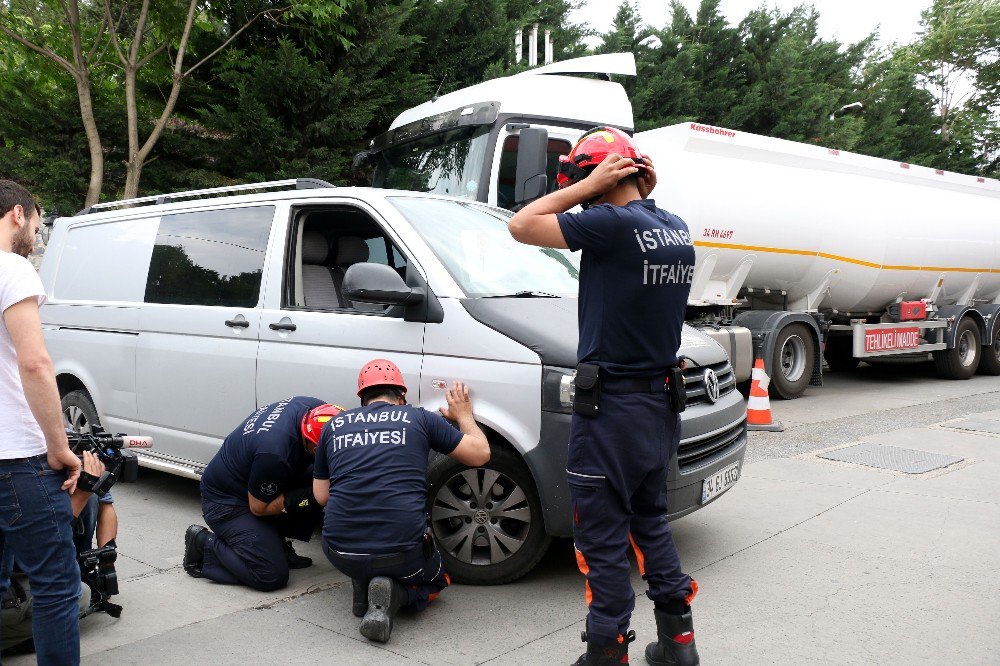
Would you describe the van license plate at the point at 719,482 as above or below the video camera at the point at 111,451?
below

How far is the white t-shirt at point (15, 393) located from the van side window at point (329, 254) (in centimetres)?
198

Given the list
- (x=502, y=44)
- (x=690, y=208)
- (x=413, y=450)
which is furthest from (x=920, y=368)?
(x=413, y=450)

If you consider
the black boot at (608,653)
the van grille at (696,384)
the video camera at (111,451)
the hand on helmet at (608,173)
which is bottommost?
the black boot at (608,653)

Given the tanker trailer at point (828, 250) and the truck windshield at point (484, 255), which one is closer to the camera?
the truck windshield at point (484, 255)

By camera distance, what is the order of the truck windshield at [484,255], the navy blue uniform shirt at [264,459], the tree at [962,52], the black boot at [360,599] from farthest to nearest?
the tree at [962,52] < the truck windshield at [484,255] < the navy blue uniform shirt at [264,459] < the black boot at [360,599]

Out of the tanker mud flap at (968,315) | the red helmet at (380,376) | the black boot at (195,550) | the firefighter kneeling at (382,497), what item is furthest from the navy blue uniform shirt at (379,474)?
the tanker mud flap at (968,315)

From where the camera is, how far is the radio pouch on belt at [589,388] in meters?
3.09

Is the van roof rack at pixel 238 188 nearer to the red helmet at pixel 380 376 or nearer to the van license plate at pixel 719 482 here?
the red helmet at pixel 380 376

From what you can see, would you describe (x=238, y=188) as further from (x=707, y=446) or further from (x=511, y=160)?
(x=707, y=446)

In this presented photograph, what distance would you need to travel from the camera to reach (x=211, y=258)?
5363 millimetres

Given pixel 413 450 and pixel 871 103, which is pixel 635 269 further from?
pixel 871 103

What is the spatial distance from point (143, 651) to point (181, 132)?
9823mm

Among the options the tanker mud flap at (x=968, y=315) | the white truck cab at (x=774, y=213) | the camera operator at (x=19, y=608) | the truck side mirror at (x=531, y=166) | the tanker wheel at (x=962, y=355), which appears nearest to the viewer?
the camera operator at (x=19, y=608)

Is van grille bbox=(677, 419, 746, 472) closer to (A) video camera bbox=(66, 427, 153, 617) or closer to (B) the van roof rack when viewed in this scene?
(A) video camera bbox=(66, 427, 153, 617)
